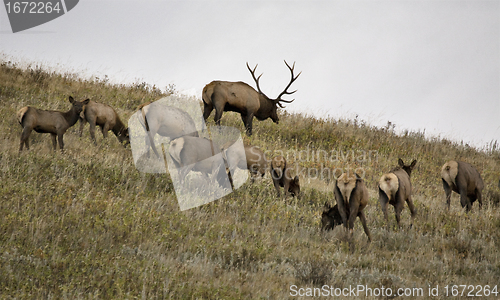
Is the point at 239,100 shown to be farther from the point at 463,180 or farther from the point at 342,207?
the point at 463,180

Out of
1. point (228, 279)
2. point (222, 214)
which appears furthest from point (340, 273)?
point (222, 214)

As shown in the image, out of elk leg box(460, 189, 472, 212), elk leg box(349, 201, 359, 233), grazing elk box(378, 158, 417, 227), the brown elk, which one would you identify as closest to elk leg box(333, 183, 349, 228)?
elk leg box(349, 201, 359, 233)

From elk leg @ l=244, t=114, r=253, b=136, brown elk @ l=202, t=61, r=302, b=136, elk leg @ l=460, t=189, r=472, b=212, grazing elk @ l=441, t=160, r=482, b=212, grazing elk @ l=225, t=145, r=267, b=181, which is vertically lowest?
elk leg @ l=460, t=189, r=472, b=212

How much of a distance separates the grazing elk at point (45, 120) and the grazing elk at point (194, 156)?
287cm

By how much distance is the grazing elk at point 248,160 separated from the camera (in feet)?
29.6

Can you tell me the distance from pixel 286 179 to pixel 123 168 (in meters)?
3.75

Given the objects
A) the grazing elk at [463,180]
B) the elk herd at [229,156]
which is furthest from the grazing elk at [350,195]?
the grazing elk at [463,180]

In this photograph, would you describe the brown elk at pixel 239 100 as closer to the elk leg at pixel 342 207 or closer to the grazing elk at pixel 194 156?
the grazing elk at pixel 194 156

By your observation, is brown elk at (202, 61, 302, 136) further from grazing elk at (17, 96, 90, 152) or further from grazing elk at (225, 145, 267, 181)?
grazing elk at (17, 96, 90, 152)

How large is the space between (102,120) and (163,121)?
2.00 m

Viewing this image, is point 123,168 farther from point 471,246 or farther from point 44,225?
point 471,246

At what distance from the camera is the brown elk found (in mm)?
11875

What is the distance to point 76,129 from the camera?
37.7 feet

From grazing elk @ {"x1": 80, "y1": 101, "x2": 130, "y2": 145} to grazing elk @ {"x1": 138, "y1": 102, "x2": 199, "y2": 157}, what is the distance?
4.68 feet
